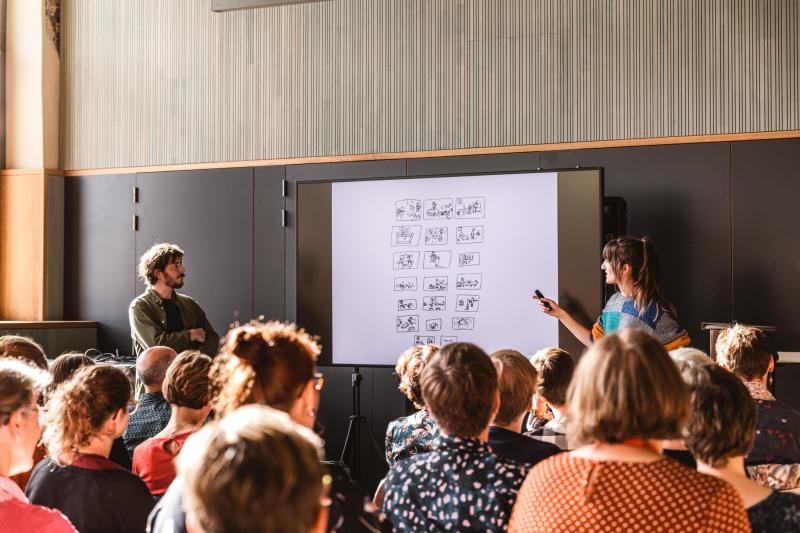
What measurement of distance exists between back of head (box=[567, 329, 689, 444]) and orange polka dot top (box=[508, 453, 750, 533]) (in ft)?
0.20

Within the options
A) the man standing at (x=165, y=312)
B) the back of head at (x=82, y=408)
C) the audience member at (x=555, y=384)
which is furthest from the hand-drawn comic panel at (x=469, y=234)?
the back of head at (x=82, y=408)

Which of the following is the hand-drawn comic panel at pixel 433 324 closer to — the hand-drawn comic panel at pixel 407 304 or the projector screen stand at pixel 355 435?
the hand-drawn comic panel at pixel 407 304

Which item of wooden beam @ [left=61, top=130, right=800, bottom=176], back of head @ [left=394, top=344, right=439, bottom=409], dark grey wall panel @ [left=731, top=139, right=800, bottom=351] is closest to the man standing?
wooden beam @ [left=61, top=130, right=800, bottom=176]

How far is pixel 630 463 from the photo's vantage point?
156cm

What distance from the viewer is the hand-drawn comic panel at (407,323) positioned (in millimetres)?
5793

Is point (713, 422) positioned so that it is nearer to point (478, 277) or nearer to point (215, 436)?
point (215, 436)

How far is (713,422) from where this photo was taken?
183 cm

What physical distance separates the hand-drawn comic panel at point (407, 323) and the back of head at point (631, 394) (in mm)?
4187

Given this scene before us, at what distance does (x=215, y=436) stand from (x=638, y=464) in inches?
33.9

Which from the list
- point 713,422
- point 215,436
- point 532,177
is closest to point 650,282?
point 532,177

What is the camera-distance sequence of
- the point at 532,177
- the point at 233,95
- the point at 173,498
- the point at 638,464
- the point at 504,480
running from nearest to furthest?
the point at 638,464, the point at 173,498, the point at 504,480, the point at 532,177, the point at 233,95

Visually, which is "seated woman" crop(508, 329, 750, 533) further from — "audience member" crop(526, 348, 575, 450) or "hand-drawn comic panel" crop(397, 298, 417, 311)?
"hand-drawn comic panel" crop(397, 298, 417, 311)

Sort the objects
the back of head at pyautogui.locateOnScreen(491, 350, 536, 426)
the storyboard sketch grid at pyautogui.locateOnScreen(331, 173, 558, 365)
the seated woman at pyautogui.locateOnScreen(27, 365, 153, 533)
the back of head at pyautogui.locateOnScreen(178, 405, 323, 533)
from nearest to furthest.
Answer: the back of head at pyautogui.locateOnScreen(178, 405, 323, 533) → the seated woman at pyautogui.locateOnScreen(27, 365, 153, 533) → the back of head at pyautogui.locateOnScreen(491, 350, 536, 426) → the storyboard sketch grid at pyautogui.locateOnScreen(331, 173, 558, 365)

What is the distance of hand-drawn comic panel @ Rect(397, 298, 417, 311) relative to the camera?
5.81 metres
